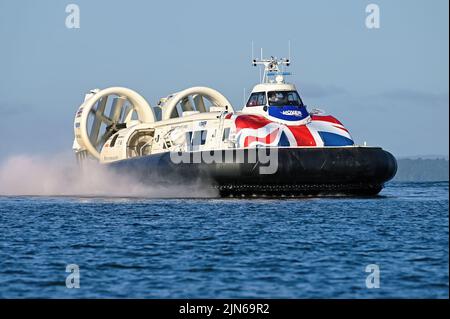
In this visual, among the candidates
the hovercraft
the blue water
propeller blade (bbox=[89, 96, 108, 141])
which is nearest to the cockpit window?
the hovercraft

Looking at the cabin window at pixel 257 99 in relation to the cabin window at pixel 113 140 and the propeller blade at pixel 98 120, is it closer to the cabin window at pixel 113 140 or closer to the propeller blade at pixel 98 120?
the cabin window at pixel 113 140

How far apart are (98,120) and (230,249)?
67.3 feet

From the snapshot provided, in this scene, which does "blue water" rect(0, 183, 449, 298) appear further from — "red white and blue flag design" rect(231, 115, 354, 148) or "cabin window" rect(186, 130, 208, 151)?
"cabin window" rect(186, 130, 208, 151)

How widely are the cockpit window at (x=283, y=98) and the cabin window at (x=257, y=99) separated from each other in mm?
166

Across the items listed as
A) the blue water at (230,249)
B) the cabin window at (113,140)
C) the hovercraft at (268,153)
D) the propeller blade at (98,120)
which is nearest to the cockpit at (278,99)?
the hovercraft at (268,153)

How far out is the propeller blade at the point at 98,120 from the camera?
3494cm

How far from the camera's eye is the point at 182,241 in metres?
16.3

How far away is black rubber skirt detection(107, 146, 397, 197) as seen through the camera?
23.8 metres

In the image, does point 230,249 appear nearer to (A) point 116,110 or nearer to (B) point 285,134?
(B) point 285,134

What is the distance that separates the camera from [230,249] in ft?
49.9

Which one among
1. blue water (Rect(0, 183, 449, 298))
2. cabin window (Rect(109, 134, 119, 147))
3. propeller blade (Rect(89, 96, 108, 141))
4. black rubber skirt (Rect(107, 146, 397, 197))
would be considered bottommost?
blue water (Rect(0, 183, 449, 298))

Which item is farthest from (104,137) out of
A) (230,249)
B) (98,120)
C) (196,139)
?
(230,249)

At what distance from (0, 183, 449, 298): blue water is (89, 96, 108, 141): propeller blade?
11145 millimetres
